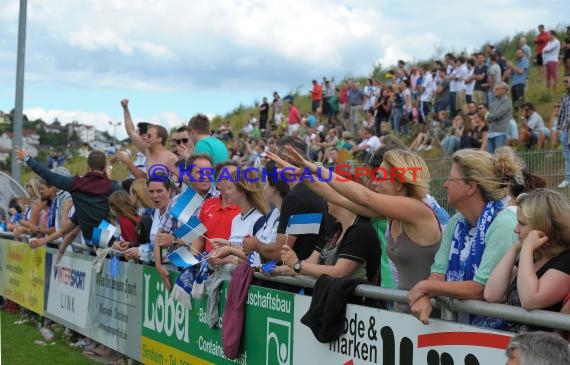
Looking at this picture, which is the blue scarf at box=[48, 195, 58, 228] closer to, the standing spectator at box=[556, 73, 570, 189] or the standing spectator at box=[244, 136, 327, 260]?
the standing spectator at box=[244, 136, 327, 260]

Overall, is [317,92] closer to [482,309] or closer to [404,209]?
[404,209]

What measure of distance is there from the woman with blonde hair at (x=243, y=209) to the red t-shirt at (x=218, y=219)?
1.04ft

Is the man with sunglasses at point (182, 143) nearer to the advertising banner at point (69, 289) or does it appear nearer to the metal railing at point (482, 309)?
the advertising banner at point (69, 289)

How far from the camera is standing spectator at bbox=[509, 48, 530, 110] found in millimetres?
21442

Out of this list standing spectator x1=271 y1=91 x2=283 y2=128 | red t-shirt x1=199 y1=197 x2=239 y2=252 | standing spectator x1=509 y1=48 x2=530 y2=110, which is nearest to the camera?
red t-shirt x1=199 y1=197 x2=239 y2=252

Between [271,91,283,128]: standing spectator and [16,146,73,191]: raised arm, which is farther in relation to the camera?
[271,91,283,128]: standing spectator

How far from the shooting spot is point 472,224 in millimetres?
4785

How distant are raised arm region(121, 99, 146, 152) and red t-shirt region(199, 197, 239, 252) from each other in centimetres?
297

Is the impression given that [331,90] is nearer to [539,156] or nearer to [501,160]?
[539,156]

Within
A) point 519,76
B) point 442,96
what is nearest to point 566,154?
point 519,76

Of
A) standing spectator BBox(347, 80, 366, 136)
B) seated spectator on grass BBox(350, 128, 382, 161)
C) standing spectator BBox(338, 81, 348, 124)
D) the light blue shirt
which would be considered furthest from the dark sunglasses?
standing spectator BBox(338, 81, 348, 124)

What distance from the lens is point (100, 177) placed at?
10852mm

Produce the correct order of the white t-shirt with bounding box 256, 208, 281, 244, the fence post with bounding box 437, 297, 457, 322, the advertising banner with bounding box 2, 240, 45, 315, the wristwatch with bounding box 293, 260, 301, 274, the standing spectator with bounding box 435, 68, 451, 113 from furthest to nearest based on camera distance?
the standing spectator with bounding box 435, 68, 451, 113, the advertising banner with bounding box 2, 240, 45, 315, the white t-shirt with bounding box 256, 208, 281, 244, the wristwatch with bounding box 293, 260, 301, 274, the fence post with bounding box 437, 297, 457, 322

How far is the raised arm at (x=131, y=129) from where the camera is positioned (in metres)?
10.7
